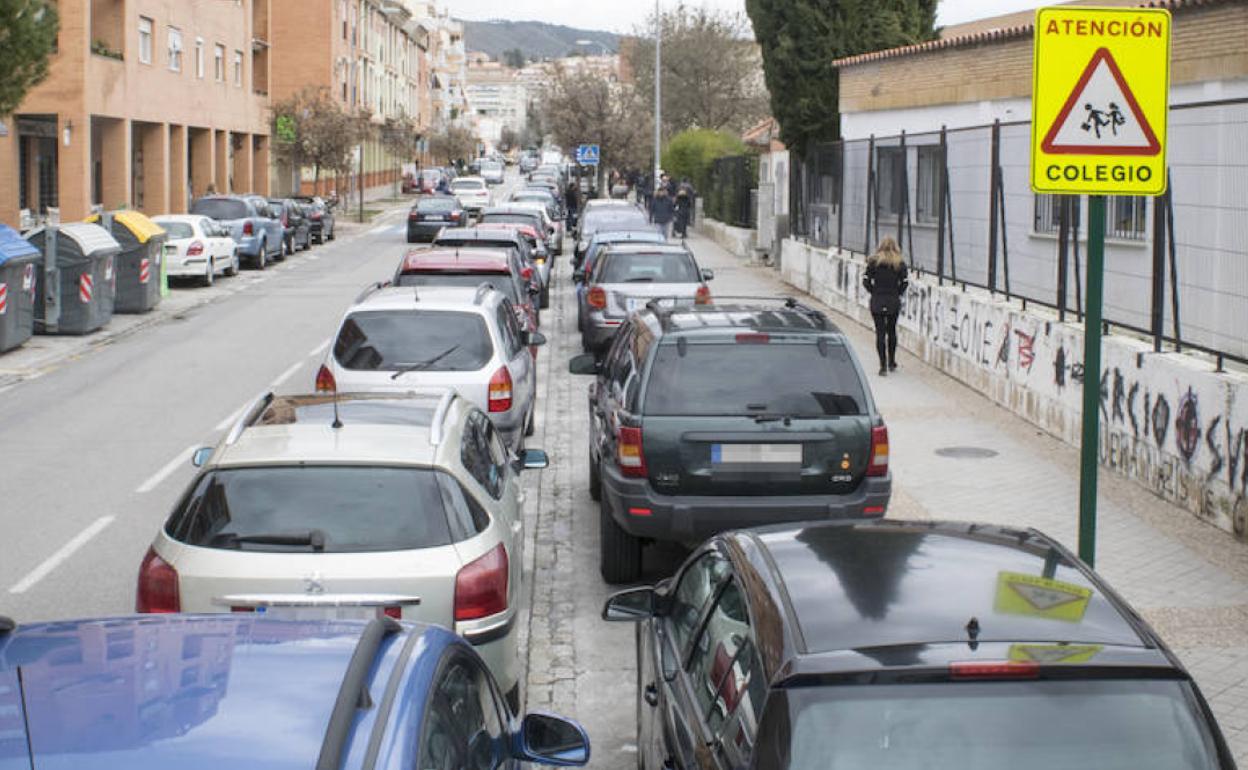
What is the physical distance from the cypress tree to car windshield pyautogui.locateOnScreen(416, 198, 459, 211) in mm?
16271

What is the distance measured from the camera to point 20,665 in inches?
139

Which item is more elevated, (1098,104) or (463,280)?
(1098,104)

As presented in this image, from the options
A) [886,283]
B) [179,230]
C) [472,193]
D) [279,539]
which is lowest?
[279,539]

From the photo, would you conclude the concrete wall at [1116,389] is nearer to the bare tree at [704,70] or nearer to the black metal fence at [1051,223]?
the black metal fence at [1051,223]

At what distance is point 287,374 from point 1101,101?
15195mm

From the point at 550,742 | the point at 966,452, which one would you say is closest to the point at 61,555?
the point at 550,742

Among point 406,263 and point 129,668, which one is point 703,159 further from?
point 129,668

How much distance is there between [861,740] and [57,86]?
125 ft

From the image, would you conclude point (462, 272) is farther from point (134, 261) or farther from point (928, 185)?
point (134, 261)

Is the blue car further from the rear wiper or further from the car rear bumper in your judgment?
the car rear bumper

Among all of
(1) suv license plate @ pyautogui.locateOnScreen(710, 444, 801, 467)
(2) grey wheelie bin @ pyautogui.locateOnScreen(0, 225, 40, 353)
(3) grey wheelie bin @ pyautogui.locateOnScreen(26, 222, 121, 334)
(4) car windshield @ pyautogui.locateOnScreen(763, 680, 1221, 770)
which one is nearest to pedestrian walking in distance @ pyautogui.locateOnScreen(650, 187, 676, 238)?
(3) grey wheelie bin @ pyautogui.locateOnScreen(26, 222, 121, 334)

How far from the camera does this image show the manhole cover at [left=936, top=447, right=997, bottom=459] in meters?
14.7

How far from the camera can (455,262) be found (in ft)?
57.3

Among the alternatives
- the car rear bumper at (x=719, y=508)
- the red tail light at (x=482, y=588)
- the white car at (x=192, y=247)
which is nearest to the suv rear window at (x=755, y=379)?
the car rear bumper at (x=719, y=508)
